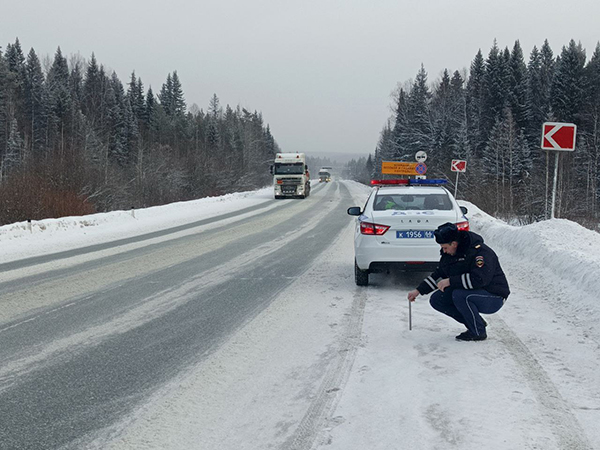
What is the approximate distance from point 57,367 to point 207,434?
1.99 metres

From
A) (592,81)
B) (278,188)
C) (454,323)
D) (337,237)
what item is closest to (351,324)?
(454,323)

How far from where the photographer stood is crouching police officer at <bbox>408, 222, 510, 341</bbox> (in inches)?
203

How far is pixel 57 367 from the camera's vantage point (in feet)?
15.0

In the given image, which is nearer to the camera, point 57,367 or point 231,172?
point 57,367

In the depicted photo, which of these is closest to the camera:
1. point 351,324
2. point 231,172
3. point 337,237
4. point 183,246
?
→ point 351,324

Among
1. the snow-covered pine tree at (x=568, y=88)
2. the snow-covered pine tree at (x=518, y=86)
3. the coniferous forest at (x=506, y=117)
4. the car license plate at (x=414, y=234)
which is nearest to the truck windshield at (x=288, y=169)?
the coniferous forest at (x=506, y=117)

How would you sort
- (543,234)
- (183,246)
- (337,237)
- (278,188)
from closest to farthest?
(543,234)
(183,246)
(337,237)
(278,188)

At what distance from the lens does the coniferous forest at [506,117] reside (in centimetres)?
4550

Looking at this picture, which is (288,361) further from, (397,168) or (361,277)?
(397,168)

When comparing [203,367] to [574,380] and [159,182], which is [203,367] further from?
[159,182]

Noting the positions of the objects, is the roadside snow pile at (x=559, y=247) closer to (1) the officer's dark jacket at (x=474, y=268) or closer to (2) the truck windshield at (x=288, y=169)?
(1) the officer's dark jacket at (x=474, y=268)

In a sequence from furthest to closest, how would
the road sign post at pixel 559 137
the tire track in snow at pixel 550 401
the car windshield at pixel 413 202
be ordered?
the road sign post at pixel 559 137 → the car windshield at pixel 413 202 → the tire track in snow at pixel 550 401

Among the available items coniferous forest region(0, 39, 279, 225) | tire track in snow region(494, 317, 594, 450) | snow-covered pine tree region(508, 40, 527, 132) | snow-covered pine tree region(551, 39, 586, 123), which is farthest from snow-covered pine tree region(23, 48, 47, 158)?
tire track in snow region(494, 317, 594, 450)

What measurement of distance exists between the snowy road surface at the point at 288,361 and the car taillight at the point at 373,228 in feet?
2.98
